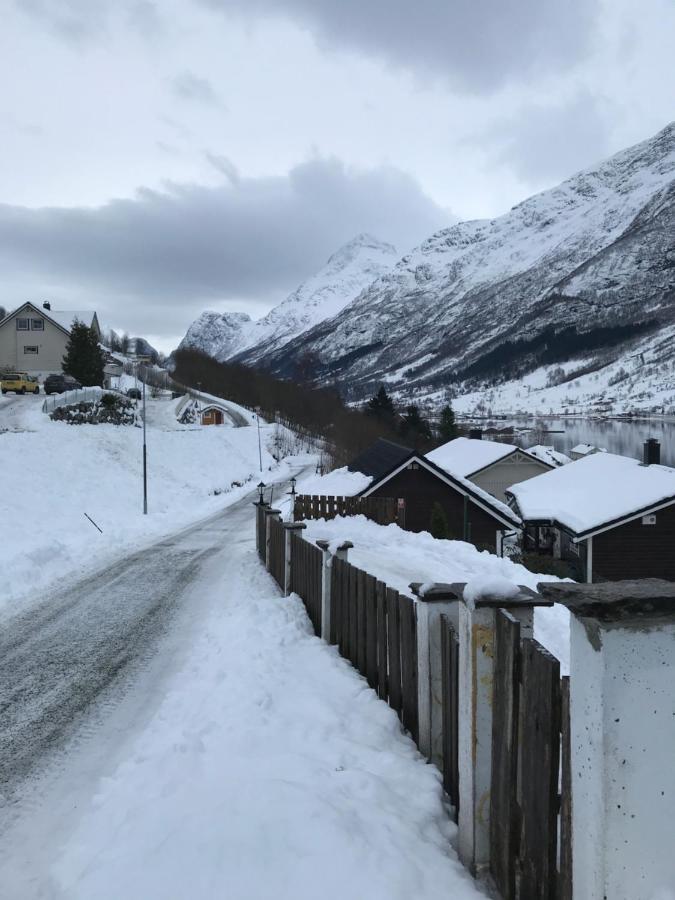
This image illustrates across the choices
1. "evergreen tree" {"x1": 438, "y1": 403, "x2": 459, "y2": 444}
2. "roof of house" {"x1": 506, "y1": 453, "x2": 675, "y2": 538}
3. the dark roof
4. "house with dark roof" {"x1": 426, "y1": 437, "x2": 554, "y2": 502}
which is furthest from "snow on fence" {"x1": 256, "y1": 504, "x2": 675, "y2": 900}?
"evergreen tree" {"x1": 438, "y1": 403, "x2": 459, "y2": 444}

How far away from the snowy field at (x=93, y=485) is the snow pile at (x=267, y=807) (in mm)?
7002

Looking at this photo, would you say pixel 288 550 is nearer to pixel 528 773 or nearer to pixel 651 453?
pixel 528 773

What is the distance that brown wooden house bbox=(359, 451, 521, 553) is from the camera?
29.8 m

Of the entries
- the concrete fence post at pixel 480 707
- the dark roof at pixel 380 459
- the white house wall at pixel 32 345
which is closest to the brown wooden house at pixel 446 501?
the dark roof at pixel 380 459

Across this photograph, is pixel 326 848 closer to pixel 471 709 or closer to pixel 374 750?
pixel 471 709

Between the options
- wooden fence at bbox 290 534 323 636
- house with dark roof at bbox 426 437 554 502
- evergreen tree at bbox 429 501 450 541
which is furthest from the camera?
house with dark roof at bbox 426 437 554 502

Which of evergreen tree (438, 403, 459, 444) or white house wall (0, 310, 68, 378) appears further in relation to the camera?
evergreen tree (438, 403, 459, 444)

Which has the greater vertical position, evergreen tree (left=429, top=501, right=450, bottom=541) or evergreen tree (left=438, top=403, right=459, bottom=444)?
evergreen tree (left=438, top=403, right=459, bottom=444)

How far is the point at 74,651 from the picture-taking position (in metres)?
8.53

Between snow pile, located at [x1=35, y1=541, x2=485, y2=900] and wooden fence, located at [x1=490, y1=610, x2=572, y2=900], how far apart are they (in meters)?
0.36

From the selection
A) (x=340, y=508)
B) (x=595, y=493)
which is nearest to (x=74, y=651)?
(x=340, y=508)

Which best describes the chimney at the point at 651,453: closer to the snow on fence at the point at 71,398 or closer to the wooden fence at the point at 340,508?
the wooden fence at the point at 340,508

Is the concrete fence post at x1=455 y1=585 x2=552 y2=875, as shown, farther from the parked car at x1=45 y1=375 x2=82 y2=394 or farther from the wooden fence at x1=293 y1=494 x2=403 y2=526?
the parked car at x1=45 y1=375 x2=82 y2=394

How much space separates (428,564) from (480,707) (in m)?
12.0
